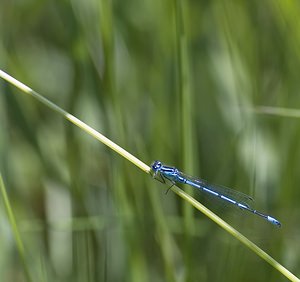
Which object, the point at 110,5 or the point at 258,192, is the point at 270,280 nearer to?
the point at 258,192

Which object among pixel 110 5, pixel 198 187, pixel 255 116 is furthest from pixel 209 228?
pixel 110 5

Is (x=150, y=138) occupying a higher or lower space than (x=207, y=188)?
higher

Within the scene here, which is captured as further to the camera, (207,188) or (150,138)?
(150,138)
